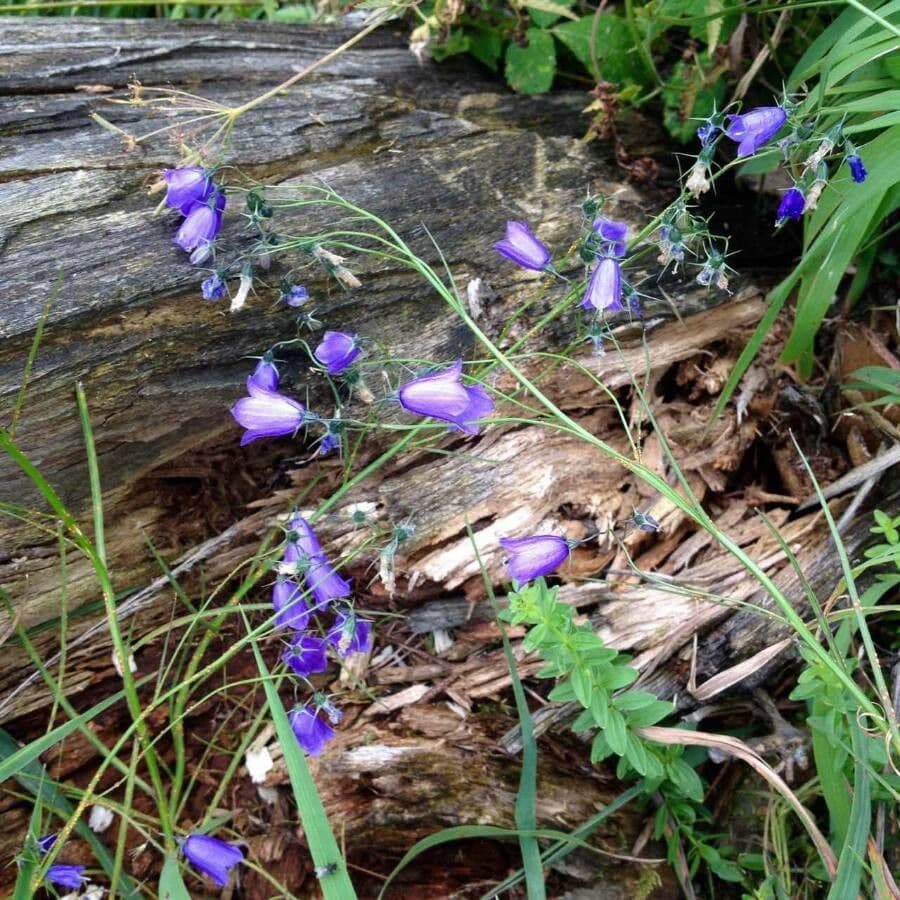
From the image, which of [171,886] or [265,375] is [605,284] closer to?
[265,375]

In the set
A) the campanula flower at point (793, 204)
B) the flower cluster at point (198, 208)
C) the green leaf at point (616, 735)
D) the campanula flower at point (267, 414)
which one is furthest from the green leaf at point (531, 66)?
the green leaf at point (616, 735)

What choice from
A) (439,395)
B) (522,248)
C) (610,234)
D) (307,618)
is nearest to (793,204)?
(610,234)

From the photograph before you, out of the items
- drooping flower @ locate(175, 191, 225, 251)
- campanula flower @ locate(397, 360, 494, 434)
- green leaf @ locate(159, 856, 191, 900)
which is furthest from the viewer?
drooping flower @ locate(175, 191, 225, 251)

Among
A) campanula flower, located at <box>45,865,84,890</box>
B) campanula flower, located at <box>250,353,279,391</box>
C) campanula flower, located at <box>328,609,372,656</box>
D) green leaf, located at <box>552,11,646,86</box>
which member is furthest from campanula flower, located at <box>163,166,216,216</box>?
campanula flower, located at <box>45,865,84,890</box>

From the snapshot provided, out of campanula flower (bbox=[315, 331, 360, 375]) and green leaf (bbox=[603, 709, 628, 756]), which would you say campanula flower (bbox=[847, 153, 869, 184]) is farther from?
green leaf (bbox=[603, 709, 628, 756])

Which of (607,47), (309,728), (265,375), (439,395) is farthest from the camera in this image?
(607,47)

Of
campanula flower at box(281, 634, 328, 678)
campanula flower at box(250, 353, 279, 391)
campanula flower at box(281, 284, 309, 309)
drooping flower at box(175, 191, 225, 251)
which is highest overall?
drooping flower at box(175, 191, 225, 251)

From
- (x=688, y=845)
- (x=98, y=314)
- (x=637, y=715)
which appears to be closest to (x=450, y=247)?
(x=98, y=314)
